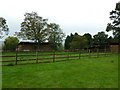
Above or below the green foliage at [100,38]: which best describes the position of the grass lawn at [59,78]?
below

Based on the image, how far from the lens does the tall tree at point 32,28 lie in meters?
31.0

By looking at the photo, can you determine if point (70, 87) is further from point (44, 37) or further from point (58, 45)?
point (58, 45)

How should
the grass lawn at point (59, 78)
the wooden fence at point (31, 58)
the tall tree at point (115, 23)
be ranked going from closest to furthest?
the grass lawn at point (59, 78)
the wooden fence at point (31, 58)
the tall tree at point (115, 23)

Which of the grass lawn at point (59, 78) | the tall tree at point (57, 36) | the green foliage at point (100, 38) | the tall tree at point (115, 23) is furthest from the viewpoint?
the green foliage at point (100, 38)

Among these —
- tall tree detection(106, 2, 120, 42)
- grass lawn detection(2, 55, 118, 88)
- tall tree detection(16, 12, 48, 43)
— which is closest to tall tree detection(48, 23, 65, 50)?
tall tree detection(16, 12, 48, 43)

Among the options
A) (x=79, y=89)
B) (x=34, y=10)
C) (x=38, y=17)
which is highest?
(x=34, y=10)

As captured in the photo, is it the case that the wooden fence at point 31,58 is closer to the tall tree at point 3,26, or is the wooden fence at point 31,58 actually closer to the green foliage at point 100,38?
the tall tree at point 3,26

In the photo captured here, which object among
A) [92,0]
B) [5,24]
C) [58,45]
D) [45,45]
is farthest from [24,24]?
[92,0]

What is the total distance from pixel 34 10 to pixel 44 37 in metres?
9.18

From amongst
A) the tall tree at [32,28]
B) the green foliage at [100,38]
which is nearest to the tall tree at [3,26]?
the tall tree at [32,28]

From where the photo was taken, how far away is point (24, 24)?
31.2 metres

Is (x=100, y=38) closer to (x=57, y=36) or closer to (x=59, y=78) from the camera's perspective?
(x=57, y=36)

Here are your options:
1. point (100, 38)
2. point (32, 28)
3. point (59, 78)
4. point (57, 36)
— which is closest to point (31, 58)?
point (59, 78)

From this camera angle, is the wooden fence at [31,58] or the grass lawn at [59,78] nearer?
the grass lawn at [59,78]
